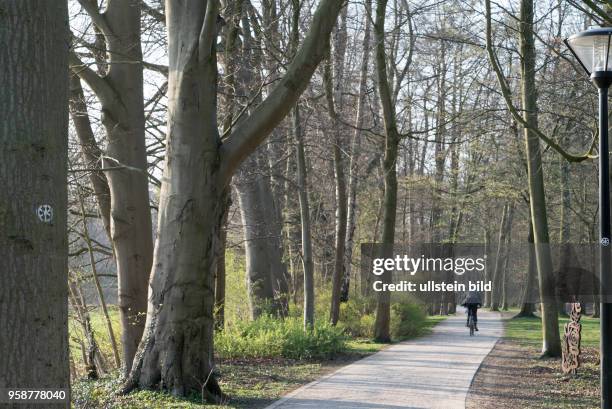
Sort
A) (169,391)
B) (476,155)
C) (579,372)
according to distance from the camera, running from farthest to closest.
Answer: (476,155), (579,372), (169,391)

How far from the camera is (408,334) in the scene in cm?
2461

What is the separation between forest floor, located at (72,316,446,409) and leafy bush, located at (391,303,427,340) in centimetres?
477

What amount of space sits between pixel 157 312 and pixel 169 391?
99cm

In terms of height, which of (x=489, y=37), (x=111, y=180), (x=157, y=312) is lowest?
(x=157, y=312)

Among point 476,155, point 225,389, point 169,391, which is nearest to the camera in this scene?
point 169,391

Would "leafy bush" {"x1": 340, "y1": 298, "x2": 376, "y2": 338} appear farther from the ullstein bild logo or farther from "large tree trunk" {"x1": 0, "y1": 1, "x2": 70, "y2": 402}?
"large tree trunk" {"x1": 0, "y1": 1, "x2": 70, "y2": 402}

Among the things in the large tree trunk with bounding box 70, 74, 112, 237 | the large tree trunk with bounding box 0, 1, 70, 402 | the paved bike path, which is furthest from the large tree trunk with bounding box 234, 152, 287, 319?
the large tree trunk with bounding box 0, 1, 70, 402

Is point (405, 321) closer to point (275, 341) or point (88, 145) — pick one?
point (275, 341)

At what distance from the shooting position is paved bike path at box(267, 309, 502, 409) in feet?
34.3

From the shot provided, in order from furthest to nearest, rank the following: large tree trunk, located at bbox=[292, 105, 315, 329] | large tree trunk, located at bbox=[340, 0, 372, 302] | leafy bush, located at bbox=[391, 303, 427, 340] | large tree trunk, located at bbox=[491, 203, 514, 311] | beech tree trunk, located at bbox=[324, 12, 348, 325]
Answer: large tree trunk, located at bbox=[491, 203, 514, 311], leafy bush, located at bbox=[391, 303, 427, 340], large tree trunk, located at bbox=[340, 0, 372, 302], beech tree trunk, located at bbox=[324, 12, 348, 325], large tree trunk, located at bbox=[292, 105, 315, 329]

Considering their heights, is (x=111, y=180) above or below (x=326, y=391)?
above

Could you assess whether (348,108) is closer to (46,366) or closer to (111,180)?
(111,180)

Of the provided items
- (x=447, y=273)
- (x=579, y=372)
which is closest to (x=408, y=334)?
(x=579, y=372)

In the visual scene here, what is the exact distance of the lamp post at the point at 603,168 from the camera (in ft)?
24.9
